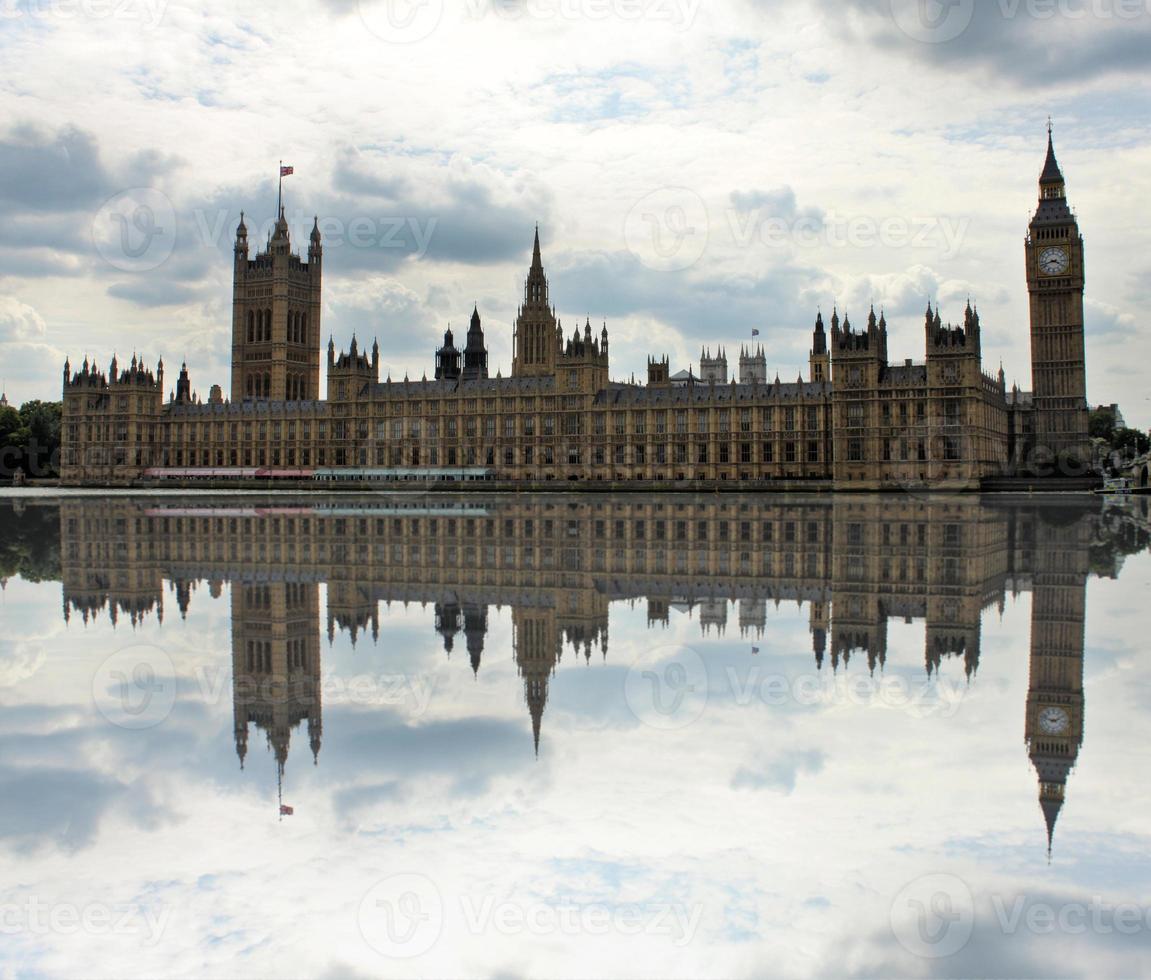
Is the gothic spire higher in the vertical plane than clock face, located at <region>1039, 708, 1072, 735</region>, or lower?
higher

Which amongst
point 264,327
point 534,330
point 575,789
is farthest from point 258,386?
point 575,789

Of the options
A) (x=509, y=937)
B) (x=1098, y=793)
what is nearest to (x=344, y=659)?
(x=509, y=937)

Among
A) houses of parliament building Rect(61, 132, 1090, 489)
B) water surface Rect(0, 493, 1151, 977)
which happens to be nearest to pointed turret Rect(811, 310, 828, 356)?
houses of parliament building Rect(61, 132, 1090, 489)

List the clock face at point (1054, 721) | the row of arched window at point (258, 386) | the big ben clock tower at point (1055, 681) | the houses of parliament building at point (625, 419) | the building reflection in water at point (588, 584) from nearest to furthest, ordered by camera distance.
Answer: the big ben clock tower at point (1055, 681) → the clock face at point (1054, 721) → the building reflection in water at point (588, 584) → the houses of parliament building at point (625, 419) → the row of arched window at point (258, 386)

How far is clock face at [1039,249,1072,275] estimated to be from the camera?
108m

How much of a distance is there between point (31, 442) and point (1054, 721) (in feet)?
502

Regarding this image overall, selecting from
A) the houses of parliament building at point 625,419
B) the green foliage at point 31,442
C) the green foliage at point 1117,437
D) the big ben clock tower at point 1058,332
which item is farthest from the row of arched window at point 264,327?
the green foliage at point 1117,437

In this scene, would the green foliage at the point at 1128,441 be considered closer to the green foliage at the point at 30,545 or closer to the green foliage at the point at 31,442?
the green foliage at the point at 31,442

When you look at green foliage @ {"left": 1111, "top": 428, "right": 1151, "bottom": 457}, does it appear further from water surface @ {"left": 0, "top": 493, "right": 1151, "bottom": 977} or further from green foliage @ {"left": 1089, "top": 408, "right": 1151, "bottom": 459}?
water surface @ {"left": 0, "top": 493, "right": 1151, "bottom": 977}

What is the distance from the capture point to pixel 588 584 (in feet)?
63.1

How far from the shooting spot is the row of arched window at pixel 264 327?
159 metres

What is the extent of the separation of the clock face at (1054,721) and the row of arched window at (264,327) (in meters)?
157

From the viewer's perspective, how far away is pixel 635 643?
43.4 ft

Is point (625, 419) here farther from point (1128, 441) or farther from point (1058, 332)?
point (1128, 441)
